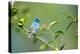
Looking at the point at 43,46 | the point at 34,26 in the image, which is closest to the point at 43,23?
the point at 34,26

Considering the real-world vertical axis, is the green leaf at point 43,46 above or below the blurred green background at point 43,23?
below

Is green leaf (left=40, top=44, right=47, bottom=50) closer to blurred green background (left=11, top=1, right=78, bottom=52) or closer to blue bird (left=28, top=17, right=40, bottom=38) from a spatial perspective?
blurred green background (left=11, top=1, right=78, bottom=52)

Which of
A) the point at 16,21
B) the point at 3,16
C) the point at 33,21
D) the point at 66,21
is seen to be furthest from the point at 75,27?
the point at 3,16

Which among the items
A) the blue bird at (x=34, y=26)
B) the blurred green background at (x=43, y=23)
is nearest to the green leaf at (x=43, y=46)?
the blurred green background at (x=43, y=23)

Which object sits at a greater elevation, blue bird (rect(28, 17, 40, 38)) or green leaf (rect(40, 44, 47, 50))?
blue bird (rect(28, 17, 40, 38))

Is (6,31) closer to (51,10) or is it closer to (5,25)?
(5,25)

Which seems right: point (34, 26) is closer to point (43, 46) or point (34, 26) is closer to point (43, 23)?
point (43, 23)

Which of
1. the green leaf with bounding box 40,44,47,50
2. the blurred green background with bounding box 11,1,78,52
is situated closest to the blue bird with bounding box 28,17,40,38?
the blurred green background with bounding box 11,1,78,52

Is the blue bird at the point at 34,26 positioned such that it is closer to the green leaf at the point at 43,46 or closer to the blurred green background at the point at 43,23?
the blurred green background at the point at 43,23

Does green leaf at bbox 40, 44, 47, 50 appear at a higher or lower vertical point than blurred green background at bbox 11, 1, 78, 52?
lower
